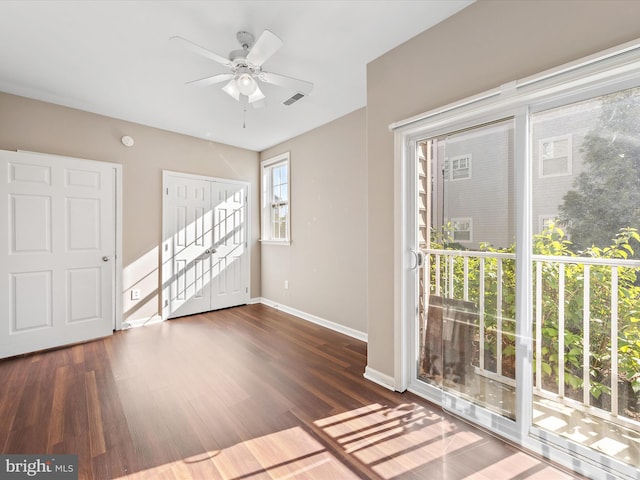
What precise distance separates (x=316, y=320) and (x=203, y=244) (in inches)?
82.3

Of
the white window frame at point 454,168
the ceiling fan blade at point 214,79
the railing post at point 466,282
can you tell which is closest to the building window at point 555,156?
the white window frame at point 454,168

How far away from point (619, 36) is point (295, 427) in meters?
2.68

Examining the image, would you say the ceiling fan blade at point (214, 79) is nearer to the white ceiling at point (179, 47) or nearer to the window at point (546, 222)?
the white ceiling at point (179, 47)

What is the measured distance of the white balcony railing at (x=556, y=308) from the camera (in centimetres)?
145

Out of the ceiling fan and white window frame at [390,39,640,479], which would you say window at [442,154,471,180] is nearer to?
white window frame at [390,39,640,479]

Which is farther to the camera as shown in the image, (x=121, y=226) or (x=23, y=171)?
(x=121, y=226)

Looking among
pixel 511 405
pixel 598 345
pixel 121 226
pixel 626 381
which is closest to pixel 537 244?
pixel 598 345

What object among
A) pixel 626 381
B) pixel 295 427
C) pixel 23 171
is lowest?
pixel 295 427

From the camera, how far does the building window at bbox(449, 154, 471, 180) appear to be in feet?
6.26

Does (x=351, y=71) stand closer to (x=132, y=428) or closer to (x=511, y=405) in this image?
(x=511, y=405)

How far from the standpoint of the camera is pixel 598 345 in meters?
1.49

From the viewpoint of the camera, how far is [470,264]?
1.91 metres

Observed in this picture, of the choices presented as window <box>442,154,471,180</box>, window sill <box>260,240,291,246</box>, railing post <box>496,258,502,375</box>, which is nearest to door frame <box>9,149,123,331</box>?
window sill <box>260,240,291,246</box>

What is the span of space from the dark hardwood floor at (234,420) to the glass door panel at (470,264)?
1.06ft
